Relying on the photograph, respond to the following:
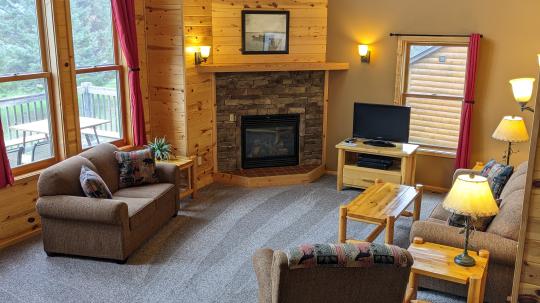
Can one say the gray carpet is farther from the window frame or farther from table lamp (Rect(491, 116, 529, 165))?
table lamp (Rect(491, 116, 529, 165))

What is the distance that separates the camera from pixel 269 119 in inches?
295

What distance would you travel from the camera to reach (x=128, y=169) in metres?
5.67

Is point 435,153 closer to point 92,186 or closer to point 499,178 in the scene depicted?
point 499,178

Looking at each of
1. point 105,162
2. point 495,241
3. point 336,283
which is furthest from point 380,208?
point 105,162

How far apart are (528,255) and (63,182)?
396 centimetres

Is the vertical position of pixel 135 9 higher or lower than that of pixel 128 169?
higher

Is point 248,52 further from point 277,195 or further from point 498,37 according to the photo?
point 498,37

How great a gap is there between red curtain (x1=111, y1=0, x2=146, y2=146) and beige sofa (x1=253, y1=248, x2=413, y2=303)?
3.97 m

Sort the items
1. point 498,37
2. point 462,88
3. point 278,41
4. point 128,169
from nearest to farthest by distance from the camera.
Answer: point 128,169, point 498,37, point 462,88, point 278,41

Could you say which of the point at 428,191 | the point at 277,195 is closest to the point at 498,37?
the point at 428,191

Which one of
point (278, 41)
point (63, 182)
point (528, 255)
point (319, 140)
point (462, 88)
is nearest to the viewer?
point (528, 255)

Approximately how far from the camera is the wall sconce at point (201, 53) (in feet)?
21.9

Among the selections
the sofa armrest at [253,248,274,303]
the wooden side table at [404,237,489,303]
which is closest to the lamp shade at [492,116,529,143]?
the wooden side table at [404,237,489,303]

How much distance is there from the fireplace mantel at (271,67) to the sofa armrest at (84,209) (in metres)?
2.64
